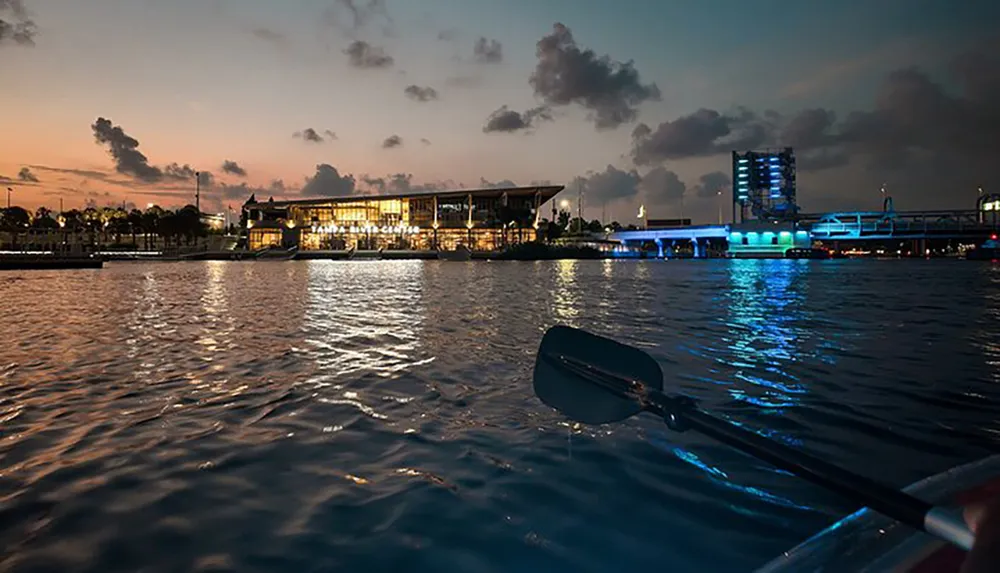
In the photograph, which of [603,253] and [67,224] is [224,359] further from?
[67,224]

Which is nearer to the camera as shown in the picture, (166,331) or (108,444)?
(108,444)

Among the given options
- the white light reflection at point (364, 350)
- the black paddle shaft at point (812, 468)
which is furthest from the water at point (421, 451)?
the black paddle shaft at point (812, 468)

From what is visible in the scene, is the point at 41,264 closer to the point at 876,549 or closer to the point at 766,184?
the point at 876,549

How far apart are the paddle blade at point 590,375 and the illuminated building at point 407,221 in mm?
99985

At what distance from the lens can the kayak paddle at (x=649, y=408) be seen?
5.61ft

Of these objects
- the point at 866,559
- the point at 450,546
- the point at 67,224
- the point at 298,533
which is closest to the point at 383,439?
the point at 298,533

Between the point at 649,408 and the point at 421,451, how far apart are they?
2451 mm

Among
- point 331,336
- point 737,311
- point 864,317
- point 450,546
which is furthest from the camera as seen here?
point 737,311

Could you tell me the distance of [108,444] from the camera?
500cm

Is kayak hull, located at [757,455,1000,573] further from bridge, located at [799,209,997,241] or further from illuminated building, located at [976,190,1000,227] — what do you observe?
illuminated building, located at [976,190,1000,227]

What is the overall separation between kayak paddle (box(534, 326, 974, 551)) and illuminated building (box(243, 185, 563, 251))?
3940 inches

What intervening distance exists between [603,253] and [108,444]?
413 feet

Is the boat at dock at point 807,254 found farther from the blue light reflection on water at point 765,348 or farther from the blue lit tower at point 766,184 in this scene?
the blue light reflection on water at point 765,348

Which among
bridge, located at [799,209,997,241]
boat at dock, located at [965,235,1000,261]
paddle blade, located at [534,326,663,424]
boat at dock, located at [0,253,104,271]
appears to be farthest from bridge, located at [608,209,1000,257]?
paddle blade, located at [534,326,663,424]
